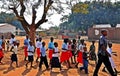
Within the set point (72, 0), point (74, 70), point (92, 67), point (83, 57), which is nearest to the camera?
point (83, 57)

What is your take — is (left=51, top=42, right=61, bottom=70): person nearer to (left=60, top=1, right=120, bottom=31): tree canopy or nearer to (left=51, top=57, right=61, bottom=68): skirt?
(left=51, top=57, right=61, bottom=68): skirt

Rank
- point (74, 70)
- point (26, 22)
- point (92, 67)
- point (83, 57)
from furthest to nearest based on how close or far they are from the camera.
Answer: point (26, 22) → point (92, 67) → point (74, 70) → point (83, 57)

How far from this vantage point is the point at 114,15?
75.4 metres

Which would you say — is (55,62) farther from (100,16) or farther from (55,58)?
(100,16)

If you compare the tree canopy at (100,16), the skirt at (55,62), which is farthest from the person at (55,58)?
the tree canopy at (100,16)

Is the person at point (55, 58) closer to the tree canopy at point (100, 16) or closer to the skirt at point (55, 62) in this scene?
the skirt at point (55, 62)

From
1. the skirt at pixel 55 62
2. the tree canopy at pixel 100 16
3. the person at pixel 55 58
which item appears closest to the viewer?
the person at pixel 55 58

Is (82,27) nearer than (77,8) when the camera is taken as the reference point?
No

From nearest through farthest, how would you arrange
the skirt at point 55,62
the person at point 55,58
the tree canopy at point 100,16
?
the person at point 55,58, the skirt at point 55,62, the tree canopy at point 100,16

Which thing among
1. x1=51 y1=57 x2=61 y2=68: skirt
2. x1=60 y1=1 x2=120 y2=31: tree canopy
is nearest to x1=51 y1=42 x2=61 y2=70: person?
x1=51 y1=57 x2=61 y2=68: skirt

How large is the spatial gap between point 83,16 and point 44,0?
57209mm

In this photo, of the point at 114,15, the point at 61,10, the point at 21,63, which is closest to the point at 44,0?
the point at 61,10

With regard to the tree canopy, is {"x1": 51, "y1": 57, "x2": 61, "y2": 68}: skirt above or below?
below

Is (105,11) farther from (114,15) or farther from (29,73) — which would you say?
(29,73)
